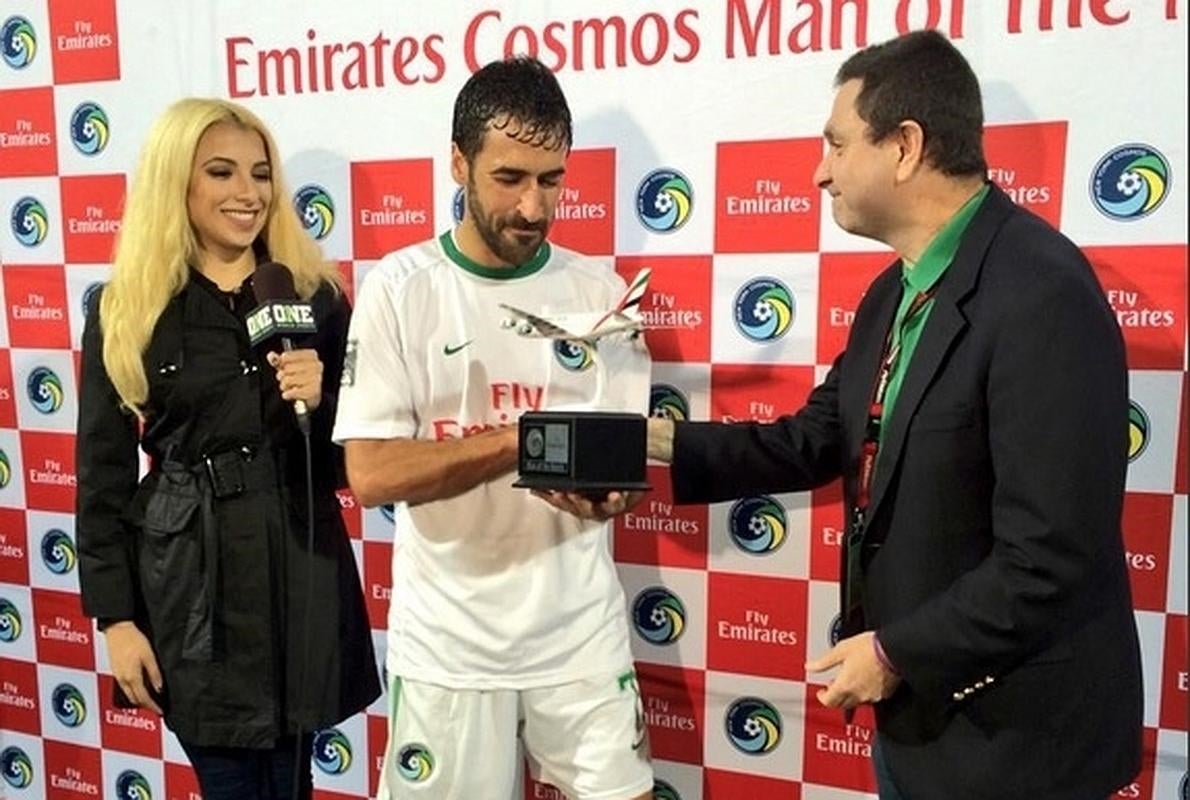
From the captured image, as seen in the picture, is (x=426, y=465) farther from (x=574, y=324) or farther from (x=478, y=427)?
(x=574, y=324)

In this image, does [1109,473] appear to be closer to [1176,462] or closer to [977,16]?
[1176,462]

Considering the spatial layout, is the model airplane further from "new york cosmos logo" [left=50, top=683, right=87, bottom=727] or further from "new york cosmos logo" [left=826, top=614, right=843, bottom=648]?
"new york cosmos logo" [left=50, top=683, right=87, bottom=727]

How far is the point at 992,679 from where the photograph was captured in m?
1.11

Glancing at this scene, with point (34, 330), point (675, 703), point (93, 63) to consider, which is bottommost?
point (675, 703)

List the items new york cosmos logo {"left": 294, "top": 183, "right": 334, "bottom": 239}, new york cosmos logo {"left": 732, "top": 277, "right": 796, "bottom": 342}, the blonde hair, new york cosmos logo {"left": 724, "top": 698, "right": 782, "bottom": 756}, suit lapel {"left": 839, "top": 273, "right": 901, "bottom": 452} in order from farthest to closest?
new york cosmos logo {"left": 294, "top": 183, "right": 334, "bottom": 239} < new york cosmos logo {"left": 724, "top": 698, "right": 782, "bottom": 756} < new york cosmos logo {"left": 732, "top": 277, "right": 796, "bottom": 342} < the blonde hair < suit lapel {"left": 839, "top": 273, "right": 901, "bottom": 452}

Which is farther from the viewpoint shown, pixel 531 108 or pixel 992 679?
pixel 531 108

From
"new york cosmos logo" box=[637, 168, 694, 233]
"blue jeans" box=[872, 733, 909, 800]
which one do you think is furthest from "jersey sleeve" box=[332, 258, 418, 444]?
"blue jeans" box=[872, 733, 909, 800]

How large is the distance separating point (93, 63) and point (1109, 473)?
1871 mm

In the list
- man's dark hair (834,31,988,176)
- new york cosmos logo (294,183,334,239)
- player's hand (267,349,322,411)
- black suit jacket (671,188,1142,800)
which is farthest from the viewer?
new york cosmos logo (294,183,334,239)

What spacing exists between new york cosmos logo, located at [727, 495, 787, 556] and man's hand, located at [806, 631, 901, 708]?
54 cm

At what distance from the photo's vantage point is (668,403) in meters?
1.70

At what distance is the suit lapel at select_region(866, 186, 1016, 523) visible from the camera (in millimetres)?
1091

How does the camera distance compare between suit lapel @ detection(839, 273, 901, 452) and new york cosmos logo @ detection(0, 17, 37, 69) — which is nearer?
suit lapel @ detection(839, 273, 901, 452)

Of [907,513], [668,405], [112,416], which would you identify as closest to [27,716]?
[112,416]
